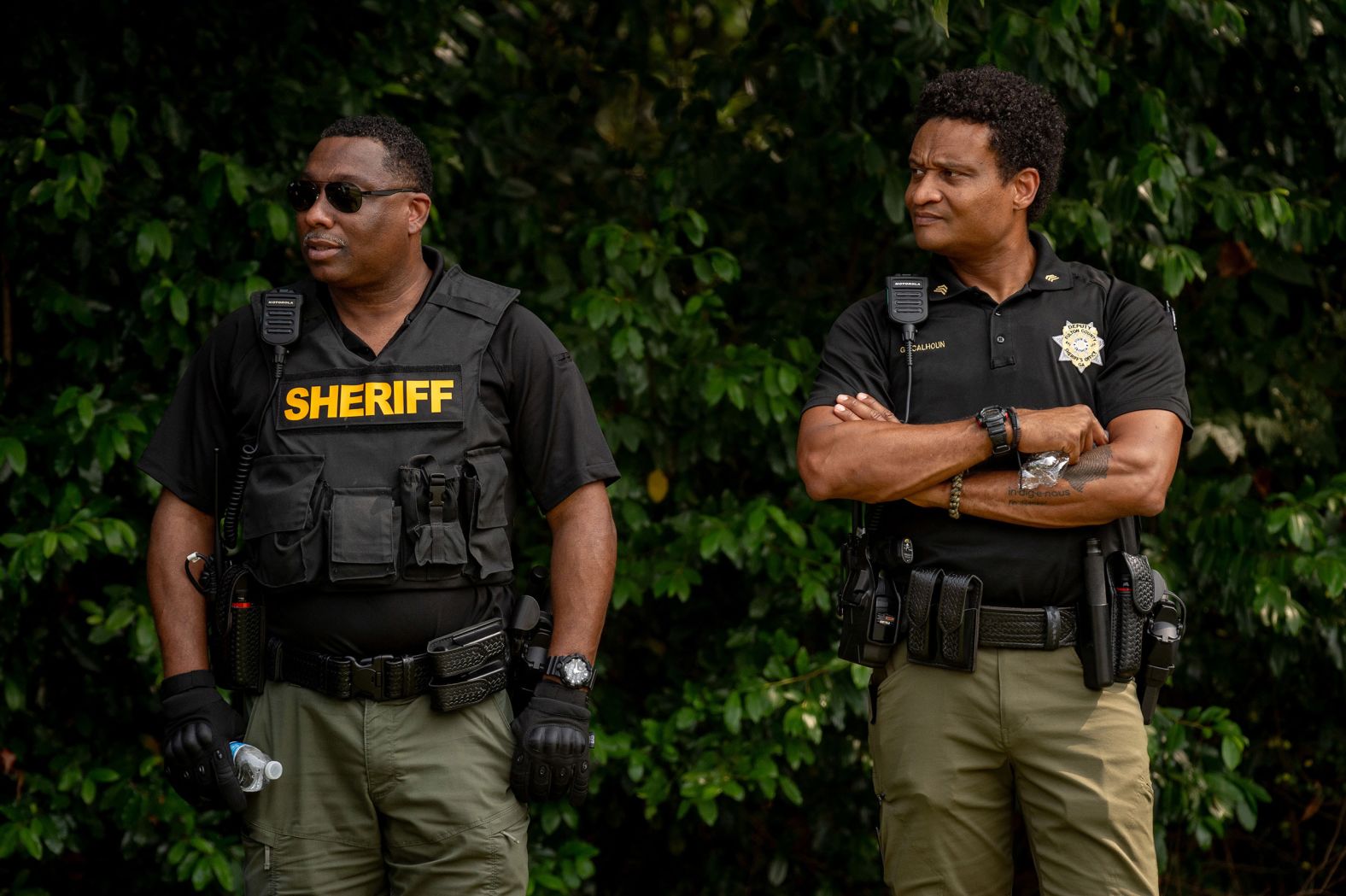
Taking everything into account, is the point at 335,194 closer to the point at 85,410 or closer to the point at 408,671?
the point at 408,671

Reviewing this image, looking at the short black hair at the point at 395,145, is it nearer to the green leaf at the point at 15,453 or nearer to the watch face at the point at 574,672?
the watch face at the point at 574,672

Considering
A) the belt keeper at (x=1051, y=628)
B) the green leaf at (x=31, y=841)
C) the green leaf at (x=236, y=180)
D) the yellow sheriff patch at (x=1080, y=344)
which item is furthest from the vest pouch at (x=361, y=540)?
the green leaf at (x=31, y=841)

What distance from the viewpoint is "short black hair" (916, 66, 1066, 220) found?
3061 millimetres

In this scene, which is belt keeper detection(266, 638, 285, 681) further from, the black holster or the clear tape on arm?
the clear tape on arm

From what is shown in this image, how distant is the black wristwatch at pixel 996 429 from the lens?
2787 mm

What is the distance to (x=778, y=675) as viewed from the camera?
428 cm

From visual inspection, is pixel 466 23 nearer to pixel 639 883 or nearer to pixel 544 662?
pixel 544 662

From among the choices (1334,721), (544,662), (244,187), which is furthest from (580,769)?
(1334,721)

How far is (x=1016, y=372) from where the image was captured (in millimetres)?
2953

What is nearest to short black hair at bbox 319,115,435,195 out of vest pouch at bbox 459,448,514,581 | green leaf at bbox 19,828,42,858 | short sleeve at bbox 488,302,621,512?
short sleeve at bbox 488,302,621,512

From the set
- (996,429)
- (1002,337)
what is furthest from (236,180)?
(996,429)

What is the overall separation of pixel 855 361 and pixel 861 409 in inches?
5.7

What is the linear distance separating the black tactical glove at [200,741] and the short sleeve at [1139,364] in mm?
1833

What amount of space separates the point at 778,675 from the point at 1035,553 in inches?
60.4
